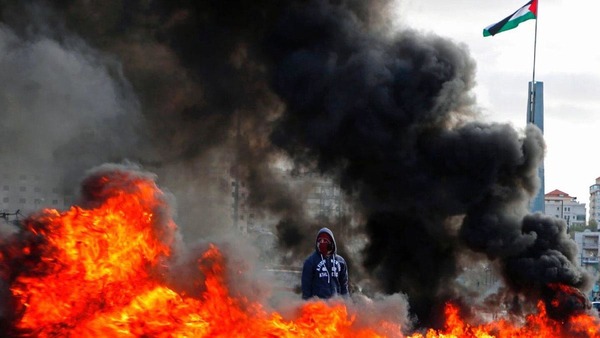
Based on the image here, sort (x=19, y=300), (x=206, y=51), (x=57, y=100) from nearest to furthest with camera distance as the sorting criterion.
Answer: (x=19, y=300) < (x=57, y=100) < (x=206, y=51)

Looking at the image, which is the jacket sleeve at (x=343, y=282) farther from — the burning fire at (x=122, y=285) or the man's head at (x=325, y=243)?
the burning fire at (x=122, y=285)

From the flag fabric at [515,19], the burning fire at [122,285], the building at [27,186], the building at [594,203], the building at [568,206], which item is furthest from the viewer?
the building at [594,203]

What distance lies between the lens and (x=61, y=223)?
962cm

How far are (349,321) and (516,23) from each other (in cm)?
1648

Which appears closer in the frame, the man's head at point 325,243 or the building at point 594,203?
the man's head at point 325,243

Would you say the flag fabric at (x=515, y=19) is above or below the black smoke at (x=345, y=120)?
above

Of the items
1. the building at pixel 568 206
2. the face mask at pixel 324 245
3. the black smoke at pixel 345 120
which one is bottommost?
the face mask at pixel 324 245

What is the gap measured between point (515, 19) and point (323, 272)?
14943 millimetres

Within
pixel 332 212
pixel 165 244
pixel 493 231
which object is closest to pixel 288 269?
pixel 332 212

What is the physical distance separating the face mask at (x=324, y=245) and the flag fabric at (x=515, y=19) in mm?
13599

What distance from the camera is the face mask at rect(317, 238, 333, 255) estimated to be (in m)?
11.9

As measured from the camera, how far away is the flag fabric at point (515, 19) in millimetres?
23938

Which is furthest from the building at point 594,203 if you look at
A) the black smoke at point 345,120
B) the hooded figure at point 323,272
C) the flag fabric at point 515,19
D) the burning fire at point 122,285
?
the burning fire at point 122,285

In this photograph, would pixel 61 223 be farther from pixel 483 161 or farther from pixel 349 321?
pixel 483 161
